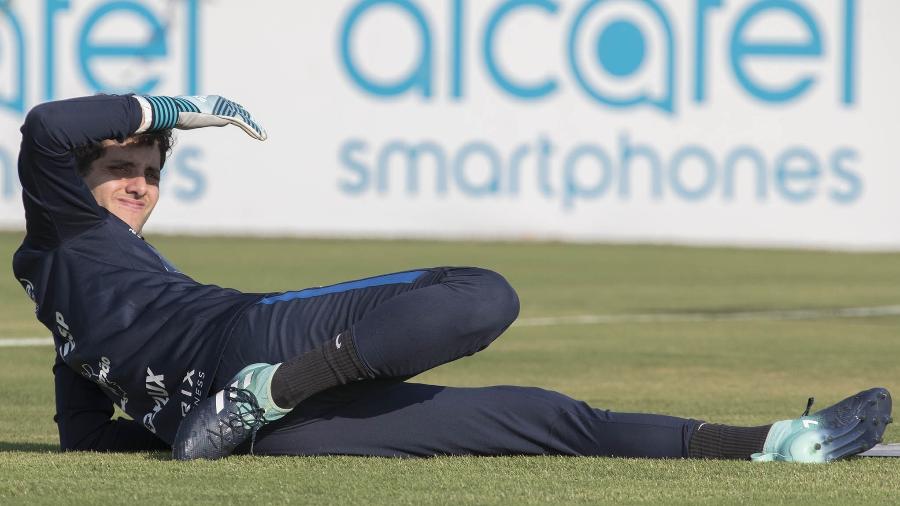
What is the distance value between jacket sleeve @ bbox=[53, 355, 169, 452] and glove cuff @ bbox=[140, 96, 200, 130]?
0.89m

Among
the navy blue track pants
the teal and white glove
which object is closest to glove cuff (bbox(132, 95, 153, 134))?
the teal and white glove

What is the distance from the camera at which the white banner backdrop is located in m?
22.2

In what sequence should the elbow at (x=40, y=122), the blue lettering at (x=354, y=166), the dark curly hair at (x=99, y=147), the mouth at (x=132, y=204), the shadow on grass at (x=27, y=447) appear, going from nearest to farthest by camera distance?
1. the elbow at (x=40, y=122)
2. the dark curly hair at (x=99, y=147)
3. the mouth at (x=132, y=204)
4. the shadow on grass at (x=27, y=447)
5. the blue lettering at (x=354, y=166)

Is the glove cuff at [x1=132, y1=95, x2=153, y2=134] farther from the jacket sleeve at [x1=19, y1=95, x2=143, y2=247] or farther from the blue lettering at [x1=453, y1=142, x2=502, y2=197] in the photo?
the blue lettering at [x1=453, y1=142, x2=502, y2=197]

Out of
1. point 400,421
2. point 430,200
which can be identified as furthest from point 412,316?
point 430,200

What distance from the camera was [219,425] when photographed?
15.1 ft

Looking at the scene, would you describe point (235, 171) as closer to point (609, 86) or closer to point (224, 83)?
point (224, 83)

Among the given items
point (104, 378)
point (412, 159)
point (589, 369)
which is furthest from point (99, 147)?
point (412, 159)

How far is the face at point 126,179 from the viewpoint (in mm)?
5031

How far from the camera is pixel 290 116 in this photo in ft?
74.7

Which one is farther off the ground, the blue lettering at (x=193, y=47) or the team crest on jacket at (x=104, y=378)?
the blue lettering at (x=193, y=47)

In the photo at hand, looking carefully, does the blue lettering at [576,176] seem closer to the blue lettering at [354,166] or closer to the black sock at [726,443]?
the blue lettering at [354,166]

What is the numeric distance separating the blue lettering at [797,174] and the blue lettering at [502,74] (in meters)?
3.42

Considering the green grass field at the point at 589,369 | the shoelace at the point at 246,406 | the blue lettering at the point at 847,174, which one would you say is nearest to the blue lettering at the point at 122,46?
the green grass field at the point at 589,369
